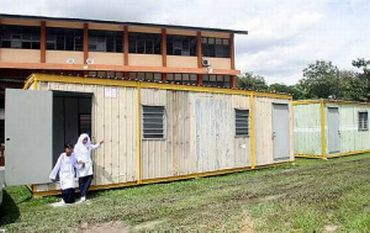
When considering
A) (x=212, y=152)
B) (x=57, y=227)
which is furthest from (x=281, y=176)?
(x=57, y=227)

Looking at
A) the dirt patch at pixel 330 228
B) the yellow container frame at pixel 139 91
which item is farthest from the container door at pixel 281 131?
the dirt patch at pixel 330 228

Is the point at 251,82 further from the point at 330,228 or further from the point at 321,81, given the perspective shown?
the point at 330,228

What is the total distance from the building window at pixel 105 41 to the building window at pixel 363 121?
15.5 metres

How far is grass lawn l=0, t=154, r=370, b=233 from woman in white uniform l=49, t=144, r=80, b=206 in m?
0.37

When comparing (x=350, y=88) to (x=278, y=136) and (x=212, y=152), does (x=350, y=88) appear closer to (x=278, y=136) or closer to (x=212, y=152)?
(x=278, y=136)

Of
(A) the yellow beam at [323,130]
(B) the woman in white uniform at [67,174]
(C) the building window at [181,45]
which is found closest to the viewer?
(B) the woman in white uniform at [67,174]

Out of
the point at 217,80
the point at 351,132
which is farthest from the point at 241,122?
the point at 217,80

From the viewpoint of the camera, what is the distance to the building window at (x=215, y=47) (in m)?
27.5

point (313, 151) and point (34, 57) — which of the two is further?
point (34, 57)

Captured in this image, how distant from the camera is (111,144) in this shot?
838cm

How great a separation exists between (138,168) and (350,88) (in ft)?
87.6

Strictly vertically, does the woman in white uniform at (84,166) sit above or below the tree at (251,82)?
below

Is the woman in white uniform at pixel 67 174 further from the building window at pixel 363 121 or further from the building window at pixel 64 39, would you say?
the building window at pixel 64 39

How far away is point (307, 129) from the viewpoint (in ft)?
50.4
